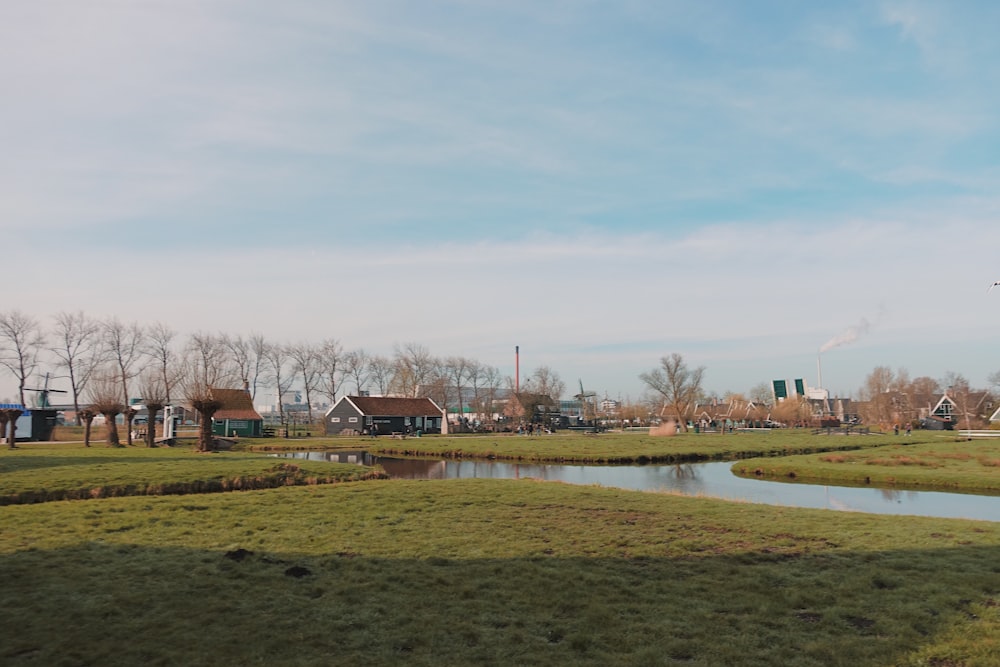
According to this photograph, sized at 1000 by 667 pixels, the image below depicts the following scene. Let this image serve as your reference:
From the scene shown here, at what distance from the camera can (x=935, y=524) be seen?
624 inches

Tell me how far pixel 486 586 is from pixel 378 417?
226 ft

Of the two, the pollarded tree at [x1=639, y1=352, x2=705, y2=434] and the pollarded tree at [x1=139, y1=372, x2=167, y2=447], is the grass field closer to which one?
the pollarded tree at [x1=139, y1=372, x2=167, y2=447]

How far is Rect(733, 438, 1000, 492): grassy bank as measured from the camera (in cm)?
2869

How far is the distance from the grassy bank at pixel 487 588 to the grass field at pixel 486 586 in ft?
0.14

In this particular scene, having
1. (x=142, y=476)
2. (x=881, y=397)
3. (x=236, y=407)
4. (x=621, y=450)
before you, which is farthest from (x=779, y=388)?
(x=142, y=476)

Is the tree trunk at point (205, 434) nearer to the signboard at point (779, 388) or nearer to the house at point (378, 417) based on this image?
the house at point (378, 417)

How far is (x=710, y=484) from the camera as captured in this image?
30.3 meters

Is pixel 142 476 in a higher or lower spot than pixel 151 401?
lower

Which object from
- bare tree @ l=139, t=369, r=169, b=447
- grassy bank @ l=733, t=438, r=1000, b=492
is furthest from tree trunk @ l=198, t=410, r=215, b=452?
grassy bank @ l=733, t=438, r=1000, b=492

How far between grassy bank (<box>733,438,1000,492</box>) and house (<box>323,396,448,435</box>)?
1835 inches

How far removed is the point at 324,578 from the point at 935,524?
14517 mm

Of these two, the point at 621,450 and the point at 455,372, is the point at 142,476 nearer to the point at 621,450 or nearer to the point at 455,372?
the point at 621,450

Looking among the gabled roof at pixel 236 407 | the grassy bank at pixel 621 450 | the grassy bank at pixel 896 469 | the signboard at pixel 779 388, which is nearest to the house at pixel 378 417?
the gabled roof at pixel 236 407

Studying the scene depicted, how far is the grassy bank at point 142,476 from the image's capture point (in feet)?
64.7
